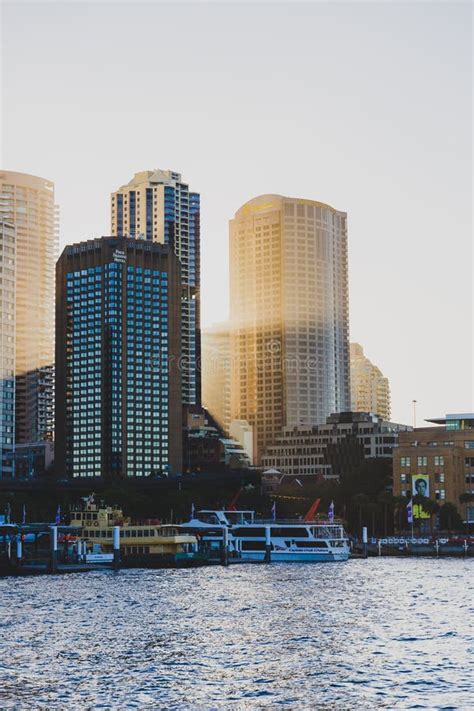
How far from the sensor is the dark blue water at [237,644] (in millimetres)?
72812

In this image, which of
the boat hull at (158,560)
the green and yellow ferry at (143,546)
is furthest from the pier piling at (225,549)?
the boat hull at (158,560)

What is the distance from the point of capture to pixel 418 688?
2950 inches

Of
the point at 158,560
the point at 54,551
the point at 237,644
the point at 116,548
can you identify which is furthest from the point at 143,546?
the point at 237,644

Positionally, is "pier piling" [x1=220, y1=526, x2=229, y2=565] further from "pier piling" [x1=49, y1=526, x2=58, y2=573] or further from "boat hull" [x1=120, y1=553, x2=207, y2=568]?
"pier piling" [x1=49, y1=526, x2=58, y2=573]

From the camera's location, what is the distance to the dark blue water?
72812 millimetres

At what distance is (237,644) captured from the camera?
3730 inches

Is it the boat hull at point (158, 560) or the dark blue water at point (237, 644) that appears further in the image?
the boat hull at point (158, 560)

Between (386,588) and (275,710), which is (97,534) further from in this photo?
(275,710)

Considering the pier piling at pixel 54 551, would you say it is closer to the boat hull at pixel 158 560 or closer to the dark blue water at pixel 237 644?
the dark blue water at pixel 237 644

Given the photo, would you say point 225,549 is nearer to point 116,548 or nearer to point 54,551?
point 116,548

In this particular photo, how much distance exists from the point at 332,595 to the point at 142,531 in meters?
69.0

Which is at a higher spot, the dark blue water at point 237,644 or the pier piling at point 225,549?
the pier piling at point 225,549

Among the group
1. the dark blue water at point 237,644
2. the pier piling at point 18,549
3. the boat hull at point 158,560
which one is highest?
the pier piling at point 18,549

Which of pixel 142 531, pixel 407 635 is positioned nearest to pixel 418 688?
pixel 407 635
